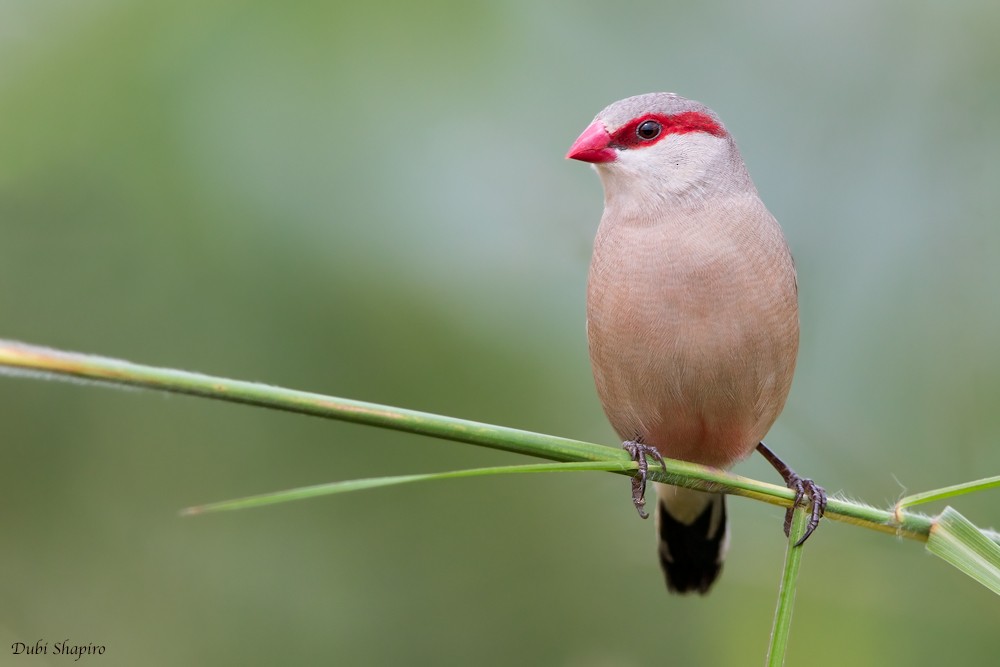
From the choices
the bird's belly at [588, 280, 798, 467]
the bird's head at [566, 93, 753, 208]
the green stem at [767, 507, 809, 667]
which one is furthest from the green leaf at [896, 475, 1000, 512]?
the bird's head at [566, 93, 753, 208]

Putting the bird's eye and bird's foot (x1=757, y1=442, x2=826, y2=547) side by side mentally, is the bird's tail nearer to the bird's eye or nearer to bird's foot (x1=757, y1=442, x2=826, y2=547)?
bird's foot (x1=757, y1=442, x2=826, y2=547)

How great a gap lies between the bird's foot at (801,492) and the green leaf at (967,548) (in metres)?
0.25

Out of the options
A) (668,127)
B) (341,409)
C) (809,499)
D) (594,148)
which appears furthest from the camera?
(668,127)

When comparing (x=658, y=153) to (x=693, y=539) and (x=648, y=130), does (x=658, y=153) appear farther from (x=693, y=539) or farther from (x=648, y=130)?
(x=693, y=539)

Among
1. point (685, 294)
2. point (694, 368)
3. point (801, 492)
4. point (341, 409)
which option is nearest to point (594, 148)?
point (685, 294)

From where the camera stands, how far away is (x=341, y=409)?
57.1 inches

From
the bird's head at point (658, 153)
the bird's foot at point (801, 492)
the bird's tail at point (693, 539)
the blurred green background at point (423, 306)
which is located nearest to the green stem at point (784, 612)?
the bird's foot at point (801, 492)

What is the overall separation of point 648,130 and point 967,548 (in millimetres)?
1696

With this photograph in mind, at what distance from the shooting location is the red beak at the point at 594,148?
300 centimetres

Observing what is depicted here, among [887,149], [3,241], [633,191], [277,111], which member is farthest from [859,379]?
[3,241]

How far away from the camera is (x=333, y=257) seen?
3.74 m

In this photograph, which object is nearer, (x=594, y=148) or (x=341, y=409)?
(x=341, y=409)

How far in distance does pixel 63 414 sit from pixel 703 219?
8.06 ft

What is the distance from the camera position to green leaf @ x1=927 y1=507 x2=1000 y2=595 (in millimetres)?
1715
